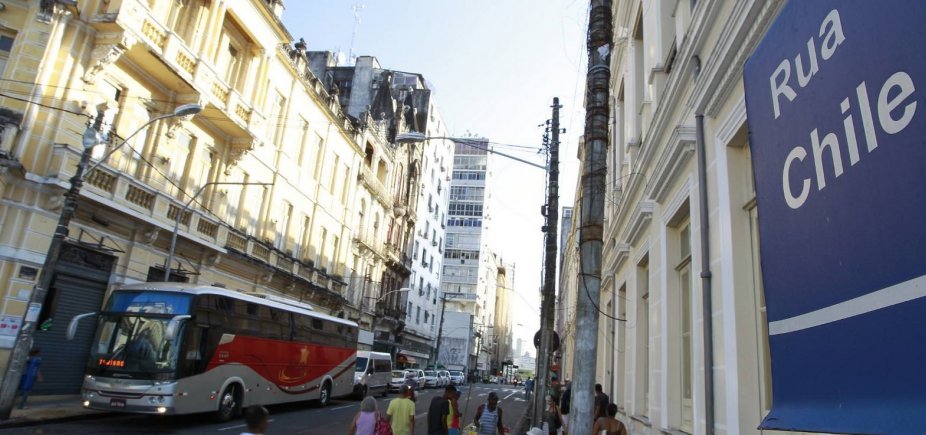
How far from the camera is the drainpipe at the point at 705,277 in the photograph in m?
5.33

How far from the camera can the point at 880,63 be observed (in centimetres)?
181

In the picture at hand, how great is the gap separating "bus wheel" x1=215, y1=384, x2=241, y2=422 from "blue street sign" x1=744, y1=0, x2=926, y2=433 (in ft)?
52.6

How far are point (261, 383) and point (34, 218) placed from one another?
301 inches

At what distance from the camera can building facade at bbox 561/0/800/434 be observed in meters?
4.71

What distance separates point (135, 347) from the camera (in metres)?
13.9

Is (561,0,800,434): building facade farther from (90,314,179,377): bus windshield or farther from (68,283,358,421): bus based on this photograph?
(90,314,179,377): bus windshield

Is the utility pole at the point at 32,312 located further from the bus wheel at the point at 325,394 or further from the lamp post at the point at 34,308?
the bus wheel at the point at 325,394

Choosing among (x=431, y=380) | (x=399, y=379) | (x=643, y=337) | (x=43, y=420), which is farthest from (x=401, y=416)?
(x=431, y=380)

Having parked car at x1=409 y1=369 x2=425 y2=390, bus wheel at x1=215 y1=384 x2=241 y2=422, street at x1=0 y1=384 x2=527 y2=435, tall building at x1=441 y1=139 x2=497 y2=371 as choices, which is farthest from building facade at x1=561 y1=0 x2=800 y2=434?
tall building at x1=441 y1=139 x2=497 y2=371

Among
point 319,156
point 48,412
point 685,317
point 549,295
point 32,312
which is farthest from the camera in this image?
point 319,156

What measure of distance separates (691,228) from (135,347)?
43.1 feet

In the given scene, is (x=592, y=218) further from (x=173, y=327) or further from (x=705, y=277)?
(x=173, y=327)

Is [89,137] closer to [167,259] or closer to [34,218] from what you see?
[34,218]

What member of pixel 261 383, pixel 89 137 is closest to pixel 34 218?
pixel 89 137
